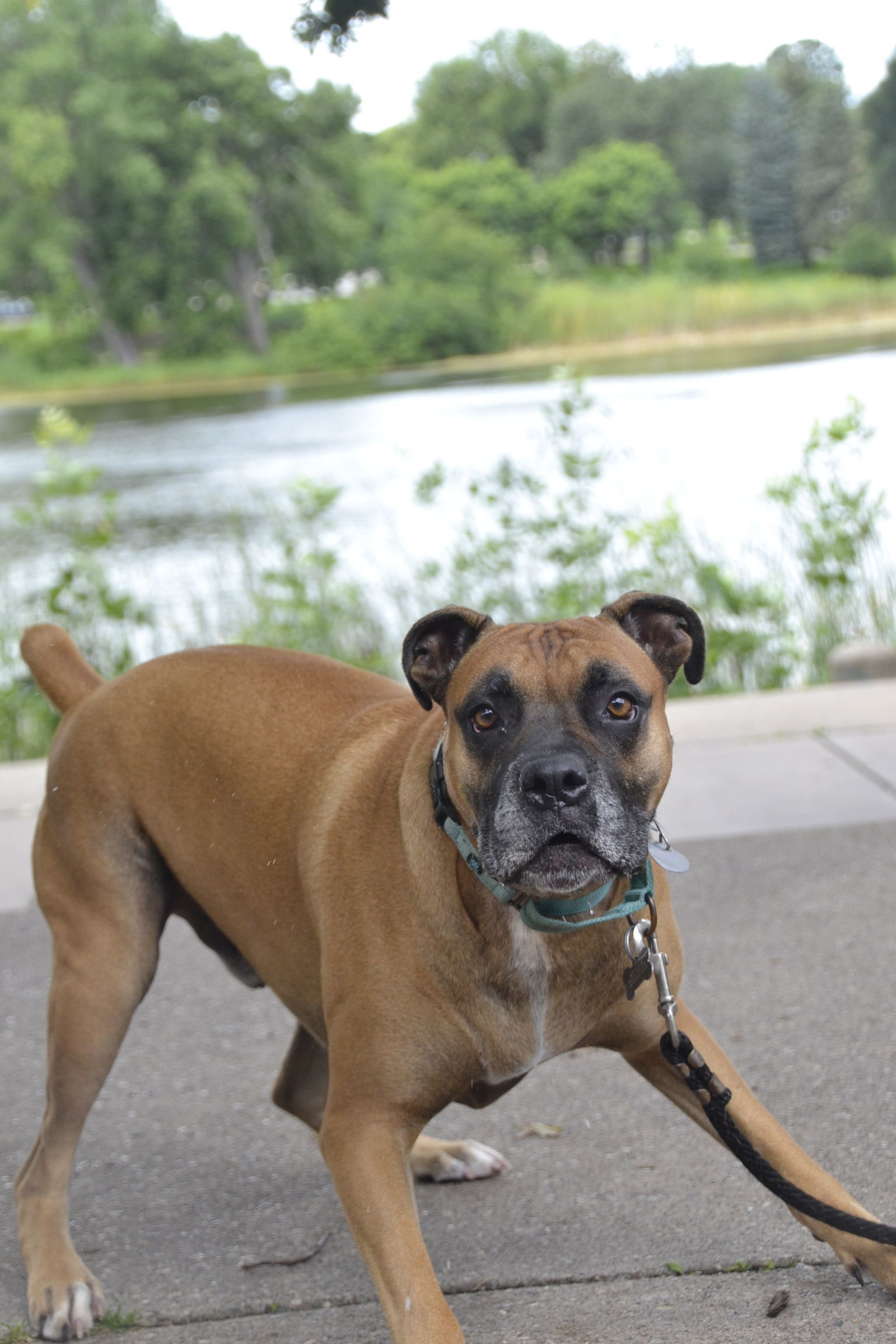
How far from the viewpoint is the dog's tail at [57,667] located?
3.39 metres

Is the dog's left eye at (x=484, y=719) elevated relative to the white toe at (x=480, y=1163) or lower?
elevated

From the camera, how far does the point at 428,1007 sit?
2.41 m

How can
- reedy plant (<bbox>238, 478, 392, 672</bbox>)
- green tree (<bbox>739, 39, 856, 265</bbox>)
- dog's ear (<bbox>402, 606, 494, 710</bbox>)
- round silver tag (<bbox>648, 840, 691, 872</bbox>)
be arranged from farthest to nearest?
green tree (<bbox>739, 39, 856, 265</bbox>), reedy plant (<bbox>238, 478, 392, 672</bbox>), dog's ear (<bbox>402, 606, 494, 710</bbox>), round silver tag (<bbox>648, 840, 691, 872</bbox>)

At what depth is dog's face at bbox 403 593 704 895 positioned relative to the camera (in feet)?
7.19

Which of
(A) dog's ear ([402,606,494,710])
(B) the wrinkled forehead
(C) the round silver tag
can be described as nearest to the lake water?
(A) dog's ear ([402,606,494,710])

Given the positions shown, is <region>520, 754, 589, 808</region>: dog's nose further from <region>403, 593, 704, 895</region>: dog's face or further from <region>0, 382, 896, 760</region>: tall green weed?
<region>0, 382, 896, 760</region>: tall green weed

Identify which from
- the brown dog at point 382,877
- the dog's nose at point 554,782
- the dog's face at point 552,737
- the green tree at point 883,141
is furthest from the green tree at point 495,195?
the dog's nose at point 554,782

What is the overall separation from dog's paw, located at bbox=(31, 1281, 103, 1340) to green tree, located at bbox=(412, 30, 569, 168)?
2312 cm

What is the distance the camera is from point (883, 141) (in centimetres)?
1409

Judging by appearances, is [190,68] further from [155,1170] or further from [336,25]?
[155,1170]

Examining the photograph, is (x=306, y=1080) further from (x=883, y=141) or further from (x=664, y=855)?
(x=883, y=141)

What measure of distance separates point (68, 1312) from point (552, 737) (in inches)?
60.4

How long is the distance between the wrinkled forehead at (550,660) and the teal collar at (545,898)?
198 millimetres

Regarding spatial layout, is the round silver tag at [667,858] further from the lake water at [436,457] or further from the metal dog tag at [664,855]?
the lake water at [436,457]
